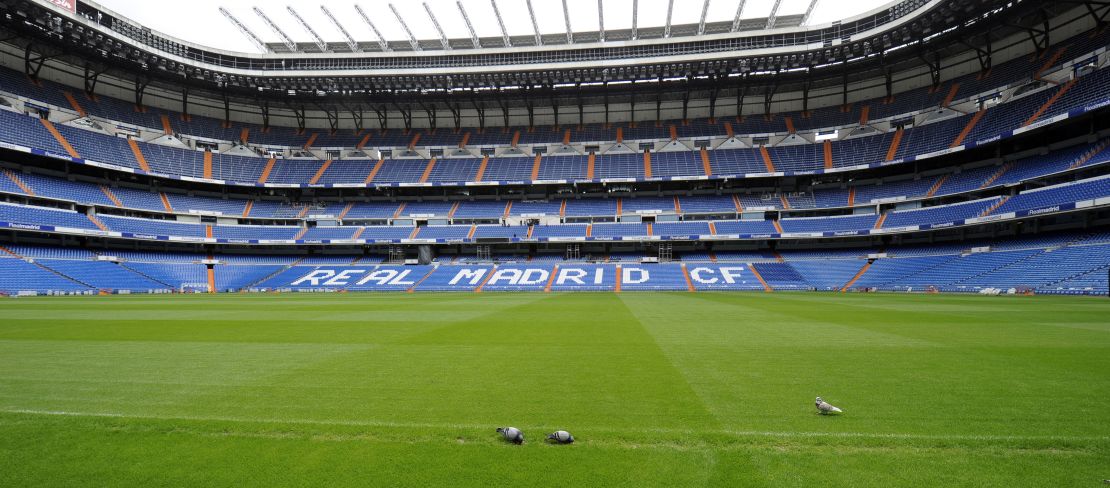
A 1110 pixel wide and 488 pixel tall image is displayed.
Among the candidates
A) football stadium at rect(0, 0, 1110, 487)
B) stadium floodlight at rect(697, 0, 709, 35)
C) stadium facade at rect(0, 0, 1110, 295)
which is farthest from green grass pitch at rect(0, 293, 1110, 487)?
stadium floodlight at rect(697, 0, 709, 35)

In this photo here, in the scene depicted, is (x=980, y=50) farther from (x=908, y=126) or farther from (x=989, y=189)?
(x=989, y=189)

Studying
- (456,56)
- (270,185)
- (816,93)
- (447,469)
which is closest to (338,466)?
(447,469)

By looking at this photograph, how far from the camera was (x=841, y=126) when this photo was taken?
5000 cm

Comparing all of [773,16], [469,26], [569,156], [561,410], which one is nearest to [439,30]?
[469,26]

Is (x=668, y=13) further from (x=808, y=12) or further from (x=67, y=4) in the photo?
(x=67, y=4)

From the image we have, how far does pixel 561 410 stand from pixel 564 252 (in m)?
45.1

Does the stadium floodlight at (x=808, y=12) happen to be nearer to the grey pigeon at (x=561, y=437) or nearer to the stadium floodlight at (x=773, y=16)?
the stadium floodlight at (x=773, y=16)

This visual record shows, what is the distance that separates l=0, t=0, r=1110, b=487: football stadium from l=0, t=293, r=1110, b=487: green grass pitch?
0.18 feet

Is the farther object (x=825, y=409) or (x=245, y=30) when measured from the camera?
(x=245, y=30)

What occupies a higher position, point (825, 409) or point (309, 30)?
point (309, 30)

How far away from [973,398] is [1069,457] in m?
1.94

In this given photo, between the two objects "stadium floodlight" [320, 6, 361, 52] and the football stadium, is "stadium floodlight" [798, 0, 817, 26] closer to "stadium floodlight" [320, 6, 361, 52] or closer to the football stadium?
the football stadium

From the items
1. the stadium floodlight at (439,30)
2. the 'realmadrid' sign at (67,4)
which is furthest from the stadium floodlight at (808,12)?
the 'realmadrid' sign at (67,4)

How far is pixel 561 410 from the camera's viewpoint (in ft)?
16.8
